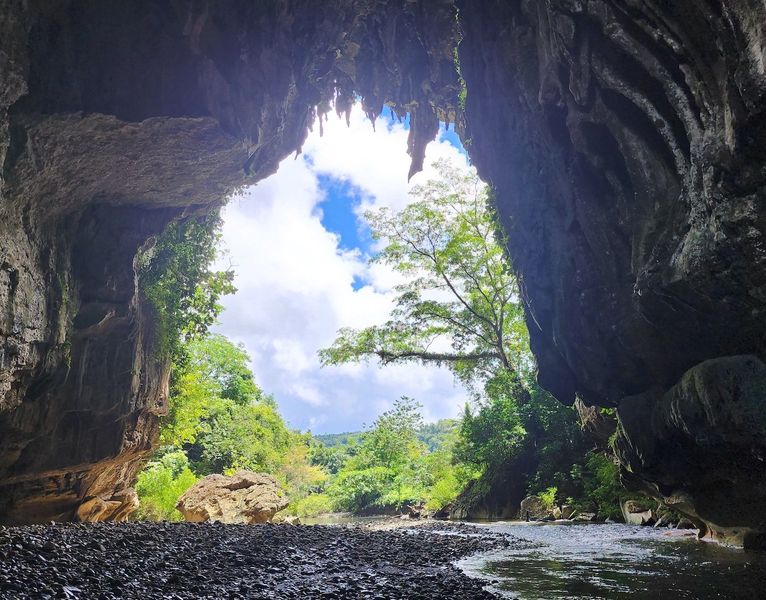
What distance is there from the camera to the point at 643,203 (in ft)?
28.6

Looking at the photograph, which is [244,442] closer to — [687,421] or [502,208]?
[502,208]

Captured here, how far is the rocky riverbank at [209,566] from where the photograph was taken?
601 centimetres

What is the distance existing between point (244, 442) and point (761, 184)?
36955 millimetres

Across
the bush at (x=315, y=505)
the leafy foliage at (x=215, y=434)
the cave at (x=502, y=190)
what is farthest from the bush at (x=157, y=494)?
the bush at (x=315, y=505)

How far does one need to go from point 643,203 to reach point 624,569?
21.1 feet

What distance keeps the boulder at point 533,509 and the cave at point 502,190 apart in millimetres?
9080

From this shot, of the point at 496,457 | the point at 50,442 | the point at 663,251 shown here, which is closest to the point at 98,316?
the point at 50,442

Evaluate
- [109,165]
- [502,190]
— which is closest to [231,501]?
[109,165]

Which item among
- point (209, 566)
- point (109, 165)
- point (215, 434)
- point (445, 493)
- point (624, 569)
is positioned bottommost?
point (445, 493)

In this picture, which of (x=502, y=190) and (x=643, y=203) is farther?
(x=502, y=190)

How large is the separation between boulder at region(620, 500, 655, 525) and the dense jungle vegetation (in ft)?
2.16

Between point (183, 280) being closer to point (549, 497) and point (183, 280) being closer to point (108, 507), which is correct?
point (108, 507)

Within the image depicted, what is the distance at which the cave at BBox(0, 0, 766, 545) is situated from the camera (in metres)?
6.60

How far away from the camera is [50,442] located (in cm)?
1164
